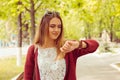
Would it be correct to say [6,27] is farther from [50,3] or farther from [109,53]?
[50,3]

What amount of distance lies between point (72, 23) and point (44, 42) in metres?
53.6

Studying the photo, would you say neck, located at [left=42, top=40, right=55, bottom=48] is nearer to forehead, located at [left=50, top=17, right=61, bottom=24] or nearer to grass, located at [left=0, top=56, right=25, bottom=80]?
forehead, located at [left=50, top=17, right=61, bottom=24]

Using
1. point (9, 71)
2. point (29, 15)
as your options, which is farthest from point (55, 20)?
point (29, 15)

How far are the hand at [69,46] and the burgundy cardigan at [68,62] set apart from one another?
0.58 feet

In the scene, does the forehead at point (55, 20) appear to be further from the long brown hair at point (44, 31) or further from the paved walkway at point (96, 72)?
the paved walkway at point (96, 72)

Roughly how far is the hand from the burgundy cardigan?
0.58 feet

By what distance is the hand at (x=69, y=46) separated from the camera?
305cm

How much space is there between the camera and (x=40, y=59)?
3418 mm

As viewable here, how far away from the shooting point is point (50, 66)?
10.8 ft

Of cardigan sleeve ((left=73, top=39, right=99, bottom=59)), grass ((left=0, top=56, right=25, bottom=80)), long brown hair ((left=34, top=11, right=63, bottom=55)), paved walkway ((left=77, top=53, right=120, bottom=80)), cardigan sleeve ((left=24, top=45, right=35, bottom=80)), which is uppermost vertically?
long brown hair ((left=34, top=11, right=63, bottom=55))

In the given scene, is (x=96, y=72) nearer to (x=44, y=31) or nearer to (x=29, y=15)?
(x=29, y=15)

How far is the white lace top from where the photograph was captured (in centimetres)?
330

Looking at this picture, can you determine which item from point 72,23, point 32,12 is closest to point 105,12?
point 72,23

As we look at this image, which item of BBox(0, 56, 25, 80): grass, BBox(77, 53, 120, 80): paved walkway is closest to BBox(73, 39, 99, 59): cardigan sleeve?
BBox(0, 56, 25, 80): grass
